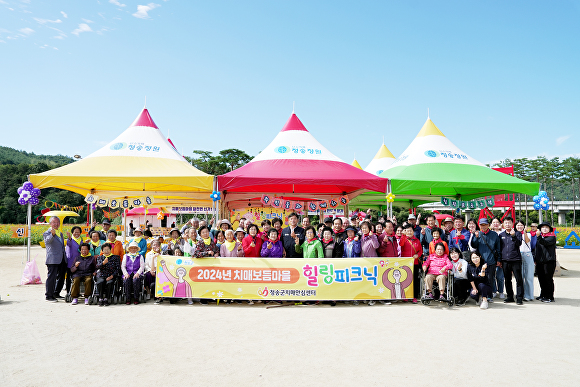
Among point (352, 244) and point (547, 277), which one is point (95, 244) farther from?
point (547, 277)

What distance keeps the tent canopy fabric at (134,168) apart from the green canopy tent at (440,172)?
475 cm

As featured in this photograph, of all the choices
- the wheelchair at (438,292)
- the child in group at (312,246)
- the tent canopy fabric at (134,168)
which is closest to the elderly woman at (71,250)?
the tent canopy fabric at (134,168)

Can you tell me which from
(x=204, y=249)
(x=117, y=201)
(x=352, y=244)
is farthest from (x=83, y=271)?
(x=117, y=201)

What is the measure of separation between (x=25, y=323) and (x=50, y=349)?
1.37 metres

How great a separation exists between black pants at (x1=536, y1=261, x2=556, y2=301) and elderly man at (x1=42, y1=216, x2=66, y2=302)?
8.10 metres

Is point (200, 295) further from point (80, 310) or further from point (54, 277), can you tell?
point (54, 277)

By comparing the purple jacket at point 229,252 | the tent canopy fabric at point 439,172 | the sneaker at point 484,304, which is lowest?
the sneaker at point 484,304

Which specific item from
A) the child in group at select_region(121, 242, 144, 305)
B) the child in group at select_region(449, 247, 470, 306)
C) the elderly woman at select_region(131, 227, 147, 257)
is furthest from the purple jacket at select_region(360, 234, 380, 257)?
the elderly woman at select_region(131, 227, 147, 257)

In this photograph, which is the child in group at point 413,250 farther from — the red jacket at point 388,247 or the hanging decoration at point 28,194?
the hanging decoration at point 28,194

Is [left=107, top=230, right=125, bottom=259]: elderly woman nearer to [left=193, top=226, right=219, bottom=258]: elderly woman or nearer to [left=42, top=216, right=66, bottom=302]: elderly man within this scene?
[left=42, top=216, right=66, bottom=302]: elderly man

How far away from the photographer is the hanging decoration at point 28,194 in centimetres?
742

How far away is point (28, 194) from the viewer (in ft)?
24.5

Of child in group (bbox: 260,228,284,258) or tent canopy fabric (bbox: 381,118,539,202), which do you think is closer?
child in group (bbox: 260,228,284,258)

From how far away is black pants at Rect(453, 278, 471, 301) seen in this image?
580 cm
